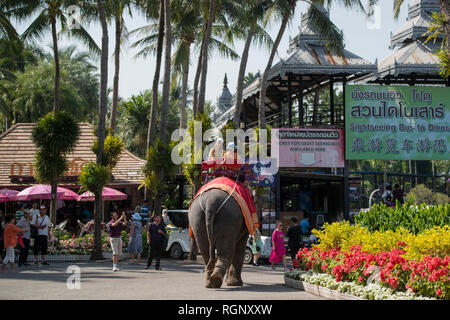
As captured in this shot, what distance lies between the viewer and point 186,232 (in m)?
23.4

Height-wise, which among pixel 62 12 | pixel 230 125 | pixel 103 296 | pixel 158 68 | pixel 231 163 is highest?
pixel 62 12

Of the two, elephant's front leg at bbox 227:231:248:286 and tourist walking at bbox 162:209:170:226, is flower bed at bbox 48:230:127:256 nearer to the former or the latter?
tourist walking at bbox 162:209:170:226

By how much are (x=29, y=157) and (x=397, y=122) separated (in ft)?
67.7

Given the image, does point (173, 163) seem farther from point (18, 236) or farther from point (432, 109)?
point (432, 109)

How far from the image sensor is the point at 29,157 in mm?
36000

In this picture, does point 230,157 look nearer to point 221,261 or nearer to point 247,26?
point 221,261

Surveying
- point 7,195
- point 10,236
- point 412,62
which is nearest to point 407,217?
point 10,236

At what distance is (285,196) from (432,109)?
31.6 ft

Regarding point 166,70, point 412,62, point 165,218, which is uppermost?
point 412,62

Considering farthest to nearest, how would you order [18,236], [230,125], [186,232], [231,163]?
1. [230,125]
2. [186,232]
3. [18,236]
4. [231,163]

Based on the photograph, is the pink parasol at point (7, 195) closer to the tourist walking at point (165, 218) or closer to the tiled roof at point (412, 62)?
the tourist walking at point (165, 218)

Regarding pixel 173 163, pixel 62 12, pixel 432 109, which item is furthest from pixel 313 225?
pixel 62 12

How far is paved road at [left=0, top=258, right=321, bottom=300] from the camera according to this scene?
1098cm

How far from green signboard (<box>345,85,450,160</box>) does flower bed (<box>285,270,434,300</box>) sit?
17445 millimetres
